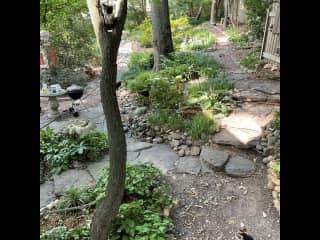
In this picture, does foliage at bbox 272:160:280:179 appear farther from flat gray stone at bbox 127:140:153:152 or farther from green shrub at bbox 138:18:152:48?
green shrub at bbox 138:18:152:48

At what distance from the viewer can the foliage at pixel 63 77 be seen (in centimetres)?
682

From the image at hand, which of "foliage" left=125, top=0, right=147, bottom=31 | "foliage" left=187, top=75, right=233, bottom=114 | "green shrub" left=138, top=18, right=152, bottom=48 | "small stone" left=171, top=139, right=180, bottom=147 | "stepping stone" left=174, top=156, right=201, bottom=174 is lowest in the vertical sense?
"stepping stone" left=174, top=156, right=201, bottom=174

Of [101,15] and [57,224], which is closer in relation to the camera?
[101,15]

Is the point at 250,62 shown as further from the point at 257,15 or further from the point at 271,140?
the point at 271,140

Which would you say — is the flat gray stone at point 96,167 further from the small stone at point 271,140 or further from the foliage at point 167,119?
the small stone at point 271,140

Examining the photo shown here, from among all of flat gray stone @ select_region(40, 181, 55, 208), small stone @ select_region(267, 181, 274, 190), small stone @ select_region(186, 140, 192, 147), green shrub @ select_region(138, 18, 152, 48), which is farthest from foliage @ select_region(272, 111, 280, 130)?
green shrub @ select_region(138, 18, 152, 48)

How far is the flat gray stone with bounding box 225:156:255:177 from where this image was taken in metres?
3.25

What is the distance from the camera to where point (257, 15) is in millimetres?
7613

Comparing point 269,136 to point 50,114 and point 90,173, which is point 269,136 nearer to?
point 90,173

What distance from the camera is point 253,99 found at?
4.46m

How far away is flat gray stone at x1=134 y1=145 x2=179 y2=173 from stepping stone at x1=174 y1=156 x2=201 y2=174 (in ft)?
0.23
